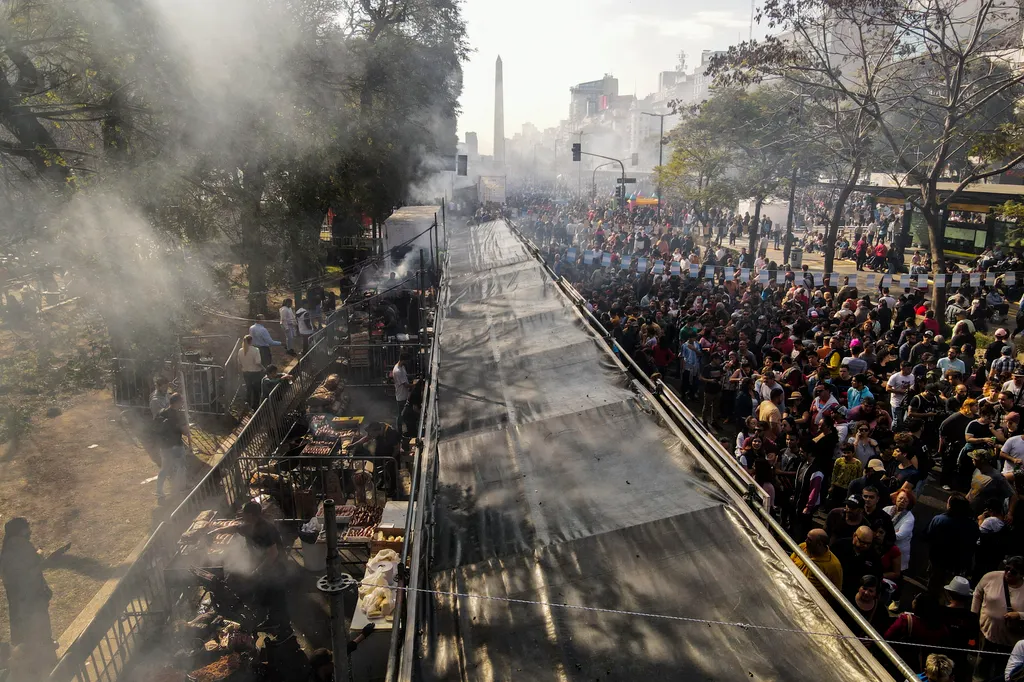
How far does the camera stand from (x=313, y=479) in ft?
26.6

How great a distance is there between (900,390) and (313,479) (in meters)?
7.14

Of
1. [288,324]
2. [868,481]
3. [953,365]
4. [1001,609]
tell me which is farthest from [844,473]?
[288,324]

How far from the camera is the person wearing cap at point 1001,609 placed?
4508mm

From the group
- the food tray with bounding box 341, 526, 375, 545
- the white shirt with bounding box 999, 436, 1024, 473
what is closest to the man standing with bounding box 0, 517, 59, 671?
the food tray with bounding box 341, 526, 375, 545

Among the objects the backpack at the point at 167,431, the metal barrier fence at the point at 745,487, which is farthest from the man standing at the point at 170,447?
the metal barrier fence at the point at 745,487

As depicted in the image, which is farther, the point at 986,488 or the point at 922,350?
the point at 922,350

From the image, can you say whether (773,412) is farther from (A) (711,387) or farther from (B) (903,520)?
(A) (711,387)

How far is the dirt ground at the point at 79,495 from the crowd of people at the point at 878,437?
647 cm

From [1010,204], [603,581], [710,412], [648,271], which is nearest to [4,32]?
[603,581]

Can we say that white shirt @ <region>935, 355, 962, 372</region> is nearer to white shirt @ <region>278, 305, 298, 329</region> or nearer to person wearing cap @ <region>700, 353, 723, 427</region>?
person wearing cap @ <region>700, 353, 723, 427</region>

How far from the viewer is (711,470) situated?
4.94 m

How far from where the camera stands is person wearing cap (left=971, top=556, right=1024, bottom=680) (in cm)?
451

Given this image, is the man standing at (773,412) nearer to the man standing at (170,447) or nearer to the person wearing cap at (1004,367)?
the person wearing cap at (1004,367)

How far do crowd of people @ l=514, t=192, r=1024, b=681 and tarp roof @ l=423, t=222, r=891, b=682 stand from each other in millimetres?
509
